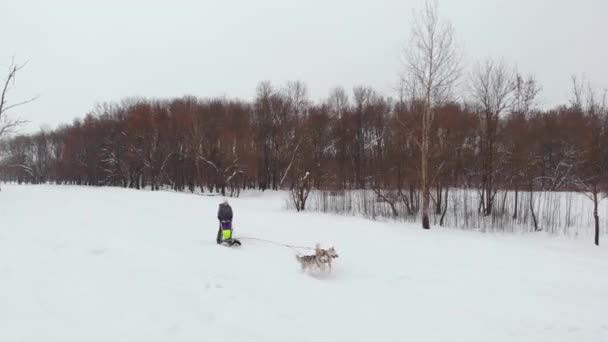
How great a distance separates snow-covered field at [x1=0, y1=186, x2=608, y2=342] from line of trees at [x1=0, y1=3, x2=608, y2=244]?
5.80 m

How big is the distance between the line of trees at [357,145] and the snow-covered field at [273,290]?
5.80 m

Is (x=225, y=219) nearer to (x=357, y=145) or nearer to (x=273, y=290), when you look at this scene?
(x=273, y=290)

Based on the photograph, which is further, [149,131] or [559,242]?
[149,131]

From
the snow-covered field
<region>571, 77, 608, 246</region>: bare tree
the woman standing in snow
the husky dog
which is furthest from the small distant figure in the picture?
<region>571, 77, 608, 246</region>: bare tree

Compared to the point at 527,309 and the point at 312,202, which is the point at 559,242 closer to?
the point at 527,309

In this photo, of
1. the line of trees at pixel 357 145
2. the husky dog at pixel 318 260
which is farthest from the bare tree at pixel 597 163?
the husky dog at pixel 318 260

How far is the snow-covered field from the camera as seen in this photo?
458 cm

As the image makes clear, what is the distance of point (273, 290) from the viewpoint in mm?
6055

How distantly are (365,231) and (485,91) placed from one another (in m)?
12.1

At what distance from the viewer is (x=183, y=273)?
6.24m

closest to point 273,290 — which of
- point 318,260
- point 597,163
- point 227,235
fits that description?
point 318,260

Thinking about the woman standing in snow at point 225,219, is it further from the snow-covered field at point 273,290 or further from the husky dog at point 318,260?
the husky dog at point 318,260

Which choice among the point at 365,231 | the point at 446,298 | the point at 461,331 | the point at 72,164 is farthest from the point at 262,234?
the point at 72,164

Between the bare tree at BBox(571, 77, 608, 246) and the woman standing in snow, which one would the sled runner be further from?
the bare tree at BBox(571, 77, 608, 246)
